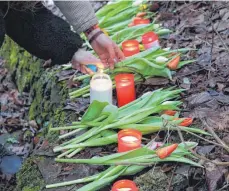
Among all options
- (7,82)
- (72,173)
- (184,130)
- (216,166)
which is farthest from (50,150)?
(7,82)

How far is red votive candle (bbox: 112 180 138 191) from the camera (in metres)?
1.84

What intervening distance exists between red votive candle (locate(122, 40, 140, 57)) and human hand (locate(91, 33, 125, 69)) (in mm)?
312

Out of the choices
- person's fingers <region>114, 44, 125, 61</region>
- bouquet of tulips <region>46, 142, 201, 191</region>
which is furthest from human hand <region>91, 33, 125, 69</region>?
bouquet of tulips <region>46, 142, 201, 191</region>

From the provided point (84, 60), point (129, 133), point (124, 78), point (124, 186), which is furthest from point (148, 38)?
point (124, 186)

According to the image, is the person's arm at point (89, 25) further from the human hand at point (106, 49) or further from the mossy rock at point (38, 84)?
the mossy rock at point (38, 84)

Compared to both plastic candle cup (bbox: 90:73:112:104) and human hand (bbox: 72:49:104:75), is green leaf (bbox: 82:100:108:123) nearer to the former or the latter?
plastic candle cup (bbox: 90:73:112:104)

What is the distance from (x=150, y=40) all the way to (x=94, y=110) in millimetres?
842

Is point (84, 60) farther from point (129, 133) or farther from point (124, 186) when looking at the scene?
point (124, 186)

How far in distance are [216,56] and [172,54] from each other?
0.85 feet

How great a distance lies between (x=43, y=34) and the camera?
7.81 feet

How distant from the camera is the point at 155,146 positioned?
2.05 m

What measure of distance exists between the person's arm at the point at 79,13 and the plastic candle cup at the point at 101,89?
0.90 ft

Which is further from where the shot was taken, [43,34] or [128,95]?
[128,95]

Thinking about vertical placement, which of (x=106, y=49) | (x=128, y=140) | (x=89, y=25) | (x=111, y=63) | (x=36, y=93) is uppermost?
(x=89, y=25)
